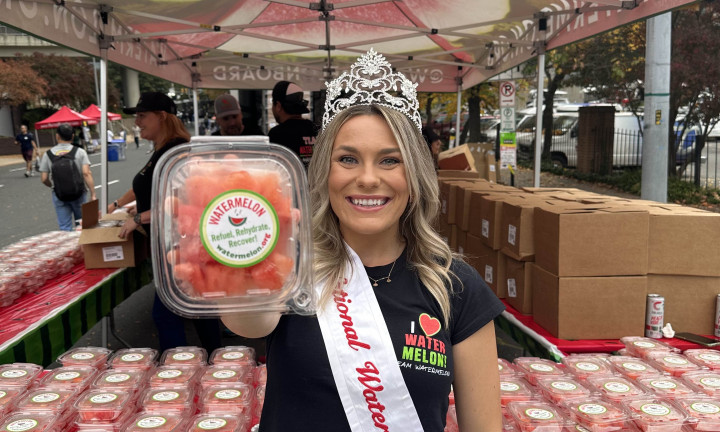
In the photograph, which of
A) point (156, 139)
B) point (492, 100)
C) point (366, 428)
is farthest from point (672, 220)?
point (492, 100)

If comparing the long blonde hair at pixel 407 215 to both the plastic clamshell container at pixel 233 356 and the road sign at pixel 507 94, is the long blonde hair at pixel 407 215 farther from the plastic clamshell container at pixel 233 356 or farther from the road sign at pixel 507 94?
the road sign at pixel 507 94

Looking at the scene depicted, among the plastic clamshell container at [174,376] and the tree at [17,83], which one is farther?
the tree at [17,83]

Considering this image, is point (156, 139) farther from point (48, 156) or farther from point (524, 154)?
point (524, 154)

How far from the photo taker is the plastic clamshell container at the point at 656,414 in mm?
1892

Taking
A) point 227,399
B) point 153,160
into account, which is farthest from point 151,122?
point 227,399

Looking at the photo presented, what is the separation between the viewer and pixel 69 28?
4195mm

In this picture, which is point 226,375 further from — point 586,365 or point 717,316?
point 717,316

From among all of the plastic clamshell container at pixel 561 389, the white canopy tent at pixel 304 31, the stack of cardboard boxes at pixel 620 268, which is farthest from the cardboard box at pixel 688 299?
the white canopy tent at pixel 304 31

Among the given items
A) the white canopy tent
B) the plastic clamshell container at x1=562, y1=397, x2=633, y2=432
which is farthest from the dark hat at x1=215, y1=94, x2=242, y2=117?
the plastic clamshell container at x1=562, y1=397, x2=633, y2=432

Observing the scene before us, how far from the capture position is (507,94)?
9852 mm

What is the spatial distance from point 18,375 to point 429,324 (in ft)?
5.66

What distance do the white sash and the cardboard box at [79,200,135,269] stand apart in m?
3.13

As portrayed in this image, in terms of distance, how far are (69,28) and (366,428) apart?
400 centimetres

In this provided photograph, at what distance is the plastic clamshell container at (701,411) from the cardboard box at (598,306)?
0.83m
